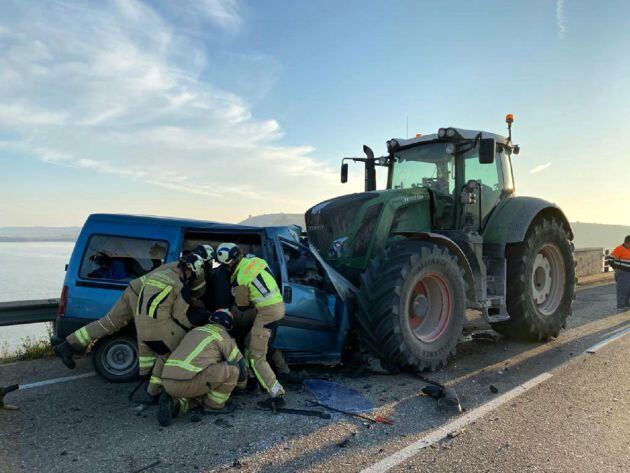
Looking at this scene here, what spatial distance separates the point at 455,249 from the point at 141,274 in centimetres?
366

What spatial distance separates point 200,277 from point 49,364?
249 cm

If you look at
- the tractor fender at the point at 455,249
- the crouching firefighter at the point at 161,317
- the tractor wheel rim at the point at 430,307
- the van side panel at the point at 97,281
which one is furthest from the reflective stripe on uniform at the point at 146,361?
the tractor fender at the point at 455,249

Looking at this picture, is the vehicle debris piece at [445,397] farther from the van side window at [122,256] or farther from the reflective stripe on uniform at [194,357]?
the van side window at [122,256]

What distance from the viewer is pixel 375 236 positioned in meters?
5.50

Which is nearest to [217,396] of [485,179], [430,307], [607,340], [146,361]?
[146,361]

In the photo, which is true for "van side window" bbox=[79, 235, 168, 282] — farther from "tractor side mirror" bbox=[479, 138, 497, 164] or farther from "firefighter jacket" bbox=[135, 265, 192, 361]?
"tractor side mirror" bbox=[479, 138, 497, 164]

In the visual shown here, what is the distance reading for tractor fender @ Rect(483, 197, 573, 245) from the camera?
6.36 metres

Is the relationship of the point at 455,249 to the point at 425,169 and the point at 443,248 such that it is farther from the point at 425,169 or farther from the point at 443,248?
the point at 425,169

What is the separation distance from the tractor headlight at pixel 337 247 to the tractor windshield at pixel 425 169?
1.71 m

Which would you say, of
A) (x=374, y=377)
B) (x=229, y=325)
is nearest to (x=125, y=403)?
(x=229, y=325)

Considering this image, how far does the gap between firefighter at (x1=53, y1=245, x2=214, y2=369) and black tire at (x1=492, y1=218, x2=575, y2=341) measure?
4347 mm

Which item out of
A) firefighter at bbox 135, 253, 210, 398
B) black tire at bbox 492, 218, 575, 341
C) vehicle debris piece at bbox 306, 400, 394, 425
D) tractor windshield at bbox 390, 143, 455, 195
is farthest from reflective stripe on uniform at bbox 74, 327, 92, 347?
black tire at bbox 492, 218, 575, 341

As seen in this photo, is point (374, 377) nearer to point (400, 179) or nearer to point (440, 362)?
point (440, 362)

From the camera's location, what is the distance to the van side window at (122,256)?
15.9 ft
